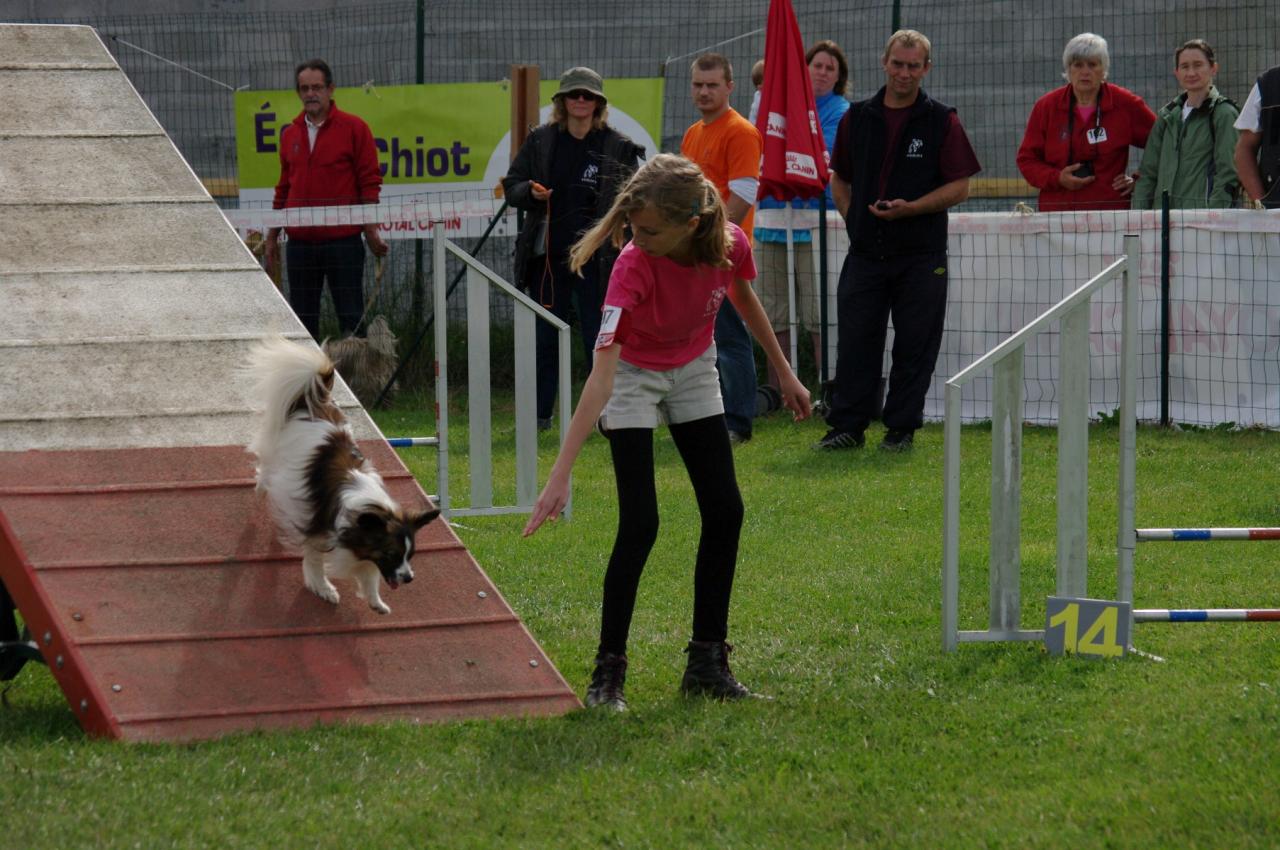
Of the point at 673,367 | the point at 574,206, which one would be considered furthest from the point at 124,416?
the point at 574,206

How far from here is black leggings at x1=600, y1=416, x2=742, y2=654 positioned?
475cm

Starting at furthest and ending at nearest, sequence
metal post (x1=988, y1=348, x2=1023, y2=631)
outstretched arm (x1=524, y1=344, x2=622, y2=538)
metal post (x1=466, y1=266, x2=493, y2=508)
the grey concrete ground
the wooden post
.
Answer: the wooden post
metal post (x1=466, y1=266, x2=493, y2=508)
the grey concrete ground
metal post (x1=988, y1=348, x2=1023, y2=631)
outstretched arm (x1=524, y1=344, x2=622, y2=538)

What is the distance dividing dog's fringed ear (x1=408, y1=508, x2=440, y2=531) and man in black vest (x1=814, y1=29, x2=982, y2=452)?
4397 mm

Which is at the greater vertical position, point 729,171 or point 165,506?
point 729,171

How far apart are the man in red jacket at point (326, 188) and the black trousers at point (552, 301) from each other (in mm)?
1725

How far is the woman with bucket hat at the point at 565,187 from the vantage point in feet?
31.4

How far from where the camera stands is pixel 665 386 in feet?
15.6

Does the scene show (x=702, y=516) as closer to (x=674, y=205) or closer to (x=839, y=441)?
(x=674, y=205)

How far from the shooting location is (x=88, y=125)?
7.25 meters

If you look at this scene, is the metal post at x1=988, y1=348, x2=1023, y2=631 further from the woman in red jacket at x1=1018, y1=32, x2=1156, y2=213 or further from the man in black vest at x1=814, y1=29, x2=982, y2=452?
the woman in red jacket at x1=1018, y1=32, x2=1156, y2=213

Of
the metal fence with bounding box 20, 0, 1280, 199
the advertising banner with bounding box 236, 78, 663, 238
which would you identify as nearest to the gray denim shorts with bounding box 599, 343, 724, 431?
the advertising banner with bounding box 236, 78, 663, 238

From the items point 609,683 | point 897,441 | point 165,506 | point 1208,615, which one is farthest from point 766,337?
point 897,441

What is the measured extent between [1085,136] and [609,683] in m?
6.66

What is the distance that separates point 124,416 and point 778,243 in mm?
6084
